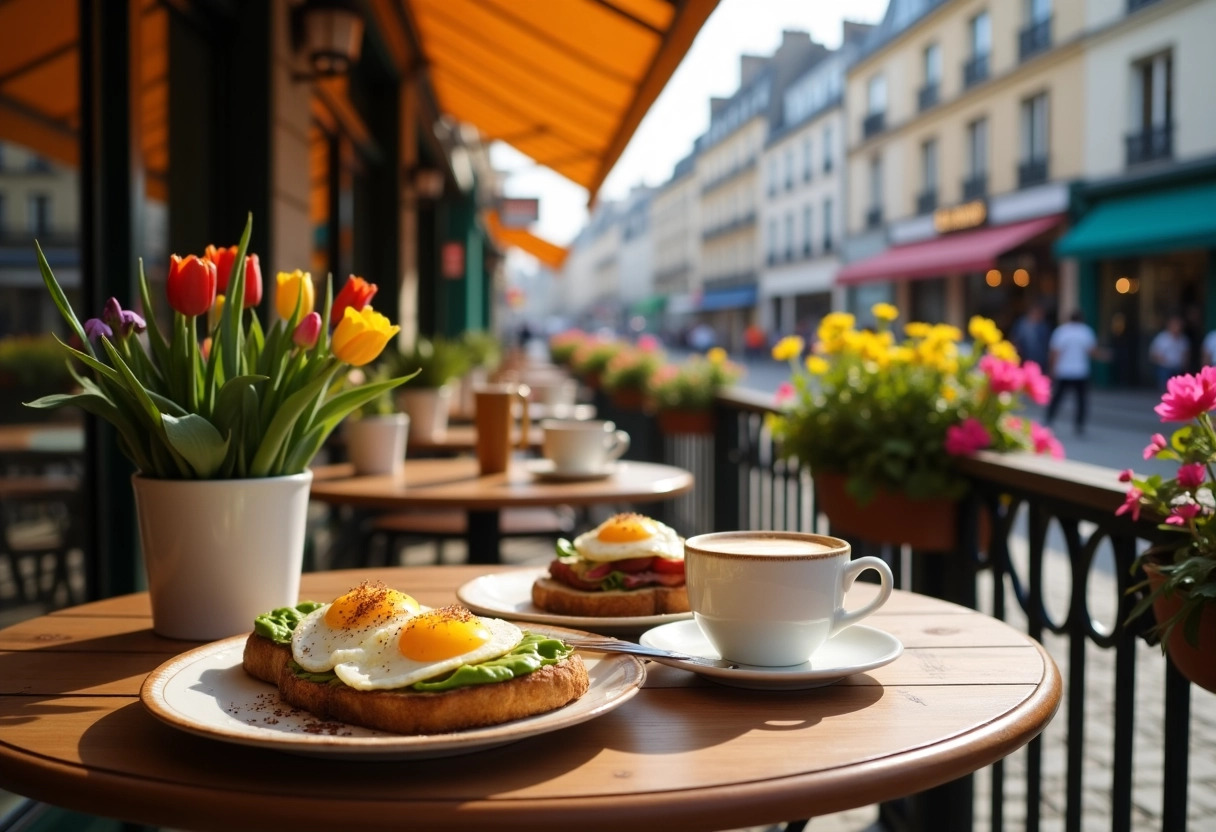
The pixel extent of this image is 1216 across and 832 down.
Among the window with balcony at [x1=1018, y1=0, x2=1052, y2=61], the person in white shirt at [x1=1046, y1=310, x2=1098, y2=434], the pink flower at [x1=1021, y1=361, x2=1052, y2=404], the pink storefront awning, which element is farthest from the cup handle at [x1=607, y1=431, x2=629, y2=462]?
the window with balcony at [x1=1018, y1=0, x2=1052, y2=61]

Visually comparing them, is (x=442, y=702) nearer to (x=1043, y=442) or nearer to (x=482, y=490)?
(x=482, y=490)

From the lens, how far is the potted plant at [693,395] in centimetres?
620

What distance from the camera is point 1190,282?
1834 centimetres

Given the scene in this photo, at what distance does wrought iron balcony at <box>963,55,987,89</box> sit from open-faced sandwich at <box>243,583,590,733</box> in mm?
26657

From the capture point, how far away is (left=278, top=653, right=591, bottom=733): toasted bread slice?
95 centimetres

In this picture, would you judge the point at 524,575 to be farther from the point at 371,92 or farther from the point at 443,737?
the point at 371,92

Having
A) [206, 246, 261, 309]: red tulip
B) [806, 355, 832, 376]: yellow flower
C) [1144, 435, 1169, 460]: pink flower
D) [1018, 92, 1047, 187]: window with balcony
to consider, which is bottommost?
[1144, 435, 1169, 460]: pink flower

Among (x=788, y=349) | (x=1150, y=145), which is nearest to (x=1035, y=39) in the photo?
(x=1150, y=145)

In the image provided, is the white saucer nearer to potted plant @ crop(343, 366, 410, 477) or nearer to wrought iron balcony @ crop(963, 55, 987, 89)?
potted plant @ crop(343, 366, 410, 477)

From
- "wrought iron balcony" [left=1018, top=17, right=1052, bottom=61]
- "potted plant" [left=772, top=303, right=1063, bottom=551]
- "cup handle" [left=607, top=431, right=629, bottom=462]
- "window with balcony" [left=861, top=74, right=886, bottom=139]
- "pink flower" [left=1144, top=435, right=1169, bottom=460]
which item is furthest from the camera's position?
"window with balcony" [left=861, top=74, right=886, bottom=139]

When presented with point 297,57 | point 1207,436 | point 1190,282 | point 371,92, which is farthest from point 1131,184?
point 1207,436

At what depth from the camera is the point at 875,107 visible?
105 ft

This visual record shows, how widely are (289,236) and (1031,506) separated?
124 inches

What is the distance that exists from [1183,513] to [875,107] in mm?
32477
